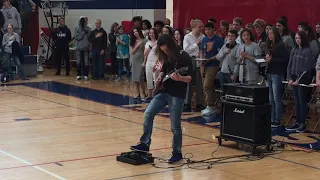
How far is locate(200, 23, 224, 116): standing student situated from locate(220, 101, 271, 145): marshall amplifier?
3.21 m

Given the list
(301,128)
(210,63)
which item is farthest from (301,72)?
(210,63)

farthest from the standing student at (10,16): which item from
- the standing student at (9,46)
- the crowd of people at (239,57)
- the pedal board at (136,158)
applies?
the pedal board at (136,158)

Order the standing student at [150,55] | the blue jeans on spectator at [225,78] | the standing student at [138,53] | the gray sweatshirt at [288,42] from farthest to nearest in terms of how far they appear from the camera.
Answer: the standing student at [138,53] → the standing student at [150,55] → the blue jeans on spectator at [225,78] → the gray sweatshirt at [288,42]

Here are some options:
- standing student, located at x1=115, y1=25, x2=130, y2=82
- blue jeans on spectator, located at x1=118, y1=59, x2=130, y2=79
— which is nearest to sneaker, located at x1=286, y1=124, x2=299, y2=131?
standing student, located at x1=115, y1=25, x2=130, y2=82

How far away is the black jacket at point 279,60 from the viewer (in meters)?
11.2

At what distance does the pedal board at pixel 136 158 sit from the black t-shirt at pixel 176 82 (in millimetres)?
924

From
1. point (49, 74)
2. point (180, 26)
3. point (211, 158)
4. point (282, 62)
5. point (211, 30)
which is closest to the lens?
point (211, 158)

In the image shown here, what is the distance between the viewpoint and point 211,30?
1258 centimetres

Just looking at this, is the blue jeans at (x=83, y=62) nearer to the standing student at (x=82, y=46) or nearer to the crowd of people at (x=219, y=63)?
the standing student at (x=82, y=46)

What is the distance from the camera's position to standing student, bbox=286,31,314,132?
10.7 meters

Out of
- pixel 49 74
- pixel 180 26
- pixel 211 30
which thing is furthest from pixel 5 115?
pixel 49 74

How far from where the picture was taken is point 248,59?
11.4 metres

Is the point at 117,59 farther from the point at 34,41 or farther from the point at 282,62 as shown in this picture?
the point at 282,62

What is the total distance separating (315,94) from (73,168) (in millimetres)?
5490
